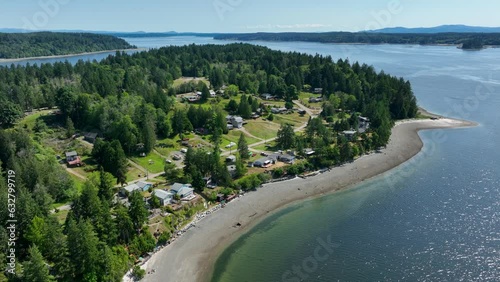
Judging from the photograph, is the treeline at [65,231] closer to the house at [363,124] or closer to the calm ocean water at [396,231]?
the calm ocean water at [396,231]

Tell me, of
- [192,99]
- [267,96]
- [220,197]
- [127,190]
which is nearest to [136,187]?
[127,190]

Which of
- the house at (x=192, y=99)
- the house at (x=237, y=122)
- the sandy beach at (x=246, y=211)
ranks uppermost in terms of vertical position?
the house at (x=192, y=99)

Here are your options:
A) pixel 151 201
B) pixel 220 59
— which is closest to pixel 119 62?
pixel 220 59

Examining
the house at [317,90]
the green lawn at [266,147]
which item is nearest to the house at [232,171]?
the green lawn at [266,147]

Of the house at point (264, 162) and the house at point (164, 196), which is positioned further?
the house at point (264, 162)

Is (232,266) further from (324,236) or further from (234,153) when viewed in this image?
(234,153)

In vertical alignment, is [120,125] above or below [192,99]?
above

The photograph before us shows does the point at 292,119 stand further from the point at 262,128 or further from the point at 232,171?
the point at 232,171
